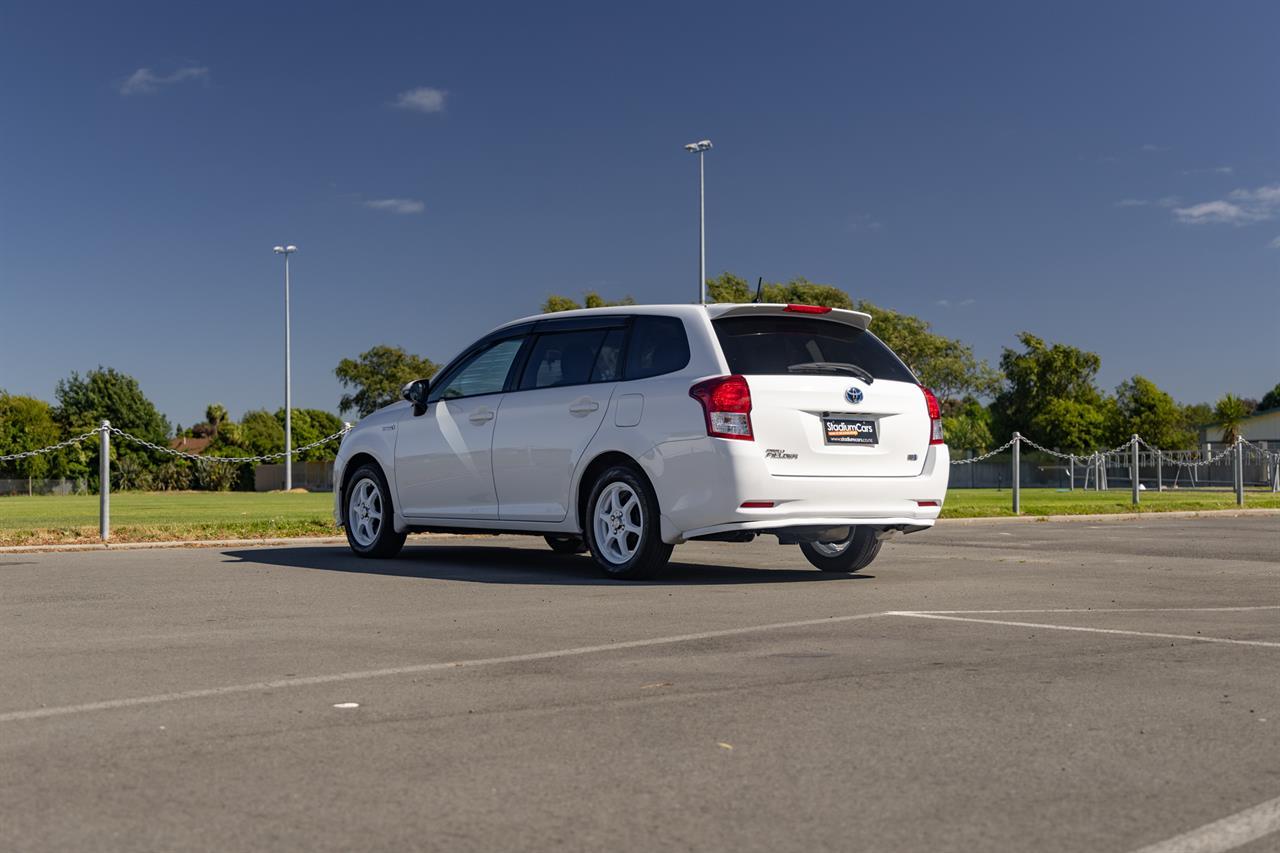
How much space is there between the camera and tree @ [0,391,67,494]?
82562 millimetres

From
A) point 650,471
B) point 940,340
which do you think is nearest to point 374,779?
point 650,471

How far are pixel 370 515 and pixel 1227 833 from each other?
385 inches

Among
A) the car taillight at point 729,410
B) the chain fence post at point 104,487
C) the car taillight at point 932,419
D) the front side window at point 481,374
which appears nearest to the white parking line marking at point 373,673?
the car taillight at point 729,410

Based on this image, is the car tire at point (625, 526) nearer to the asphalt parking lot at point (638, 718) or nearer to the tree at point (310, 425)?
the asphalt parking lot at point (638, 718)

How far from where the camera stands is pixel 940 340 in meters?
84.3

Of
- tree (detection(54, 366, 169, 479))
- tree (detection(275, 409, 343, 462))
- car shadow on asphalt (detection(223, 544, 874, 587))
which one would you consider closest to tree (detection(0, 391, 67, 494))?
tree (detection(54, 366, 169, 479))

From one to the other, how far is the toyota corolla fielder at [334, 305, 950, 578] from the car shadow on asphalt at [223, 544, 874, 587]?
32 cm

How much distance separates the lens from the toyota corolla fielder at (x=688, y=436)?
9.68 meters

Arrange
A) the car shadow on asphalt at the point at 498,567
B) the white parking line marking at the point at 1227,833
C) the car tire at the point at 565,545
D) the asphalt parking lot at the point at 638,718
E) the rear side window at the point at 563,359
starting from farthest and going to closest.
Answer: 1. the car tire at the point at 565,545
2. the rear side window at the point at 563,359
3. the car shadow on asphalt at the point at 498,567
4. the asphalt parking lot at the point at 638,718
5. the white parking line marking at the point at 1227,833

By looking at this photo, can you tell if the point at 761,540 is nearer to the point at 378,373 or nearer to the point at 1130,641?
the point at 1130,641

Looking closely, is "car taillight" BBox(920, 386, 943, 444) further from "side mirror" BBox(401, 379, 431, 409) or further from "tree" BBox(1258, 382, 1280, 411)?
"tree" BBox(1258, 382, 1280, 411)

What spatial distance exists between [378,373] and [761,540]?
67.7m

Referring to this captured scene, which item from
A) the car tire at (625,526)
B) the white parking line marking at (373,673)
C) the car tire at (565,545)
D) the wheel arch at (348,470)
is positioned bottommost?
the white parking line marking at (373,673)

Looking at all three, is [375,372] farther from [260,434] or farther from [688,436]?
[688,436]
